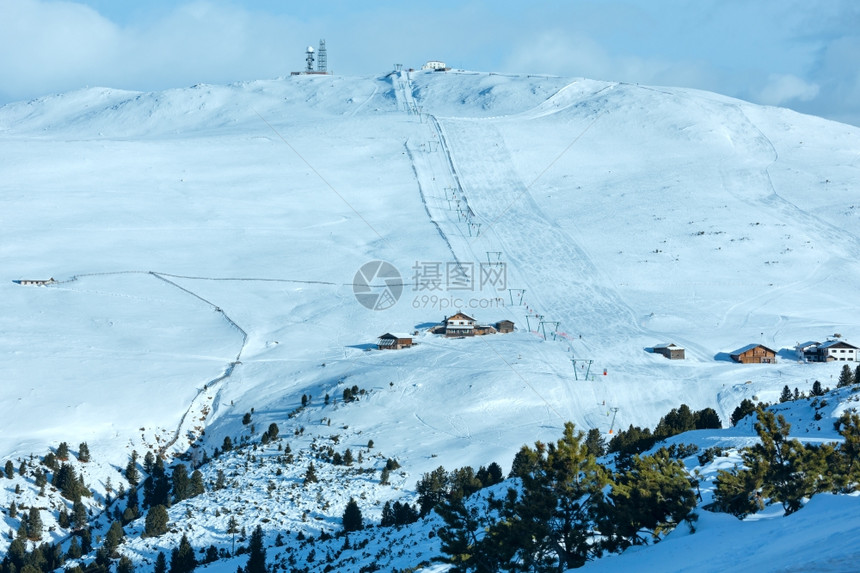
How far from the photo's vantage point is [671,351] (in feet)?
158

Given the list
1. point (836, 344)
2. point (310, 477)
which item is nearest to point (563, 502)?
point (310, 477)

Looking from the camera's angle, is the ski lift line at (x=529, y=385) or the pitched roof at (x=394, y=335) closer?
the ski lift line at (x=529, y=385)

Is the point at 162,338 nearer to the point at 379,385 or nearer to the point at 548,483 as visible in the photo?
the point at 379,385

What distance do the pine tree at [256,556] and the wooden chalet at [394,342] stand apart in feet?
68.5

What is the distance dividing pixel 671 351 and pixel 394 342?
15293 millimetres

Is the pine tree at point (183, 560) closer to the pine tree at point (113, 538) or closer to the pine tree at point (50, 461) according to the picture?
the pine tree at point (113, 538)

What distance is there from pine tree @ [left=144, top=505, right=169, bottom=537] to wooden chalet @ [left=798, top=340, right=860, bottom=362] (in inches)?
1340

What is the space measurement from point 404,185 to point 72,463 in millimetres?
50444

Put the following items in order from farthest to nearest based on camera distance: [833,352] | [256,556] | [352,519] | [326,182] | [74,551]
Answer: [326,182] → [833,352] → [352,519] → [74,551] → [256,556]

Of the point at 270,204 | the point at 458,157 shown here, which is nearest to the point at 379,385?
the point at 270,204

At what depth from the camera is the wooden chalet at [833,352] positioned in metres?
46.4

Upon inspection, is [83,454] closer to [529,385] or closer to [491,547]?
[529,385]

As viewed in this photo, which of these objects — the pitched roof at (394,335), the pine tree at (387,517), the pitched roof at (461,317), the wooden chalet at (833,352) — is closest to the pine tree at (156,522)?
the pine tree at (387,517)

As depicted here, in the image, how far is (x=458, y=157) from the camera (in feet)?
292
